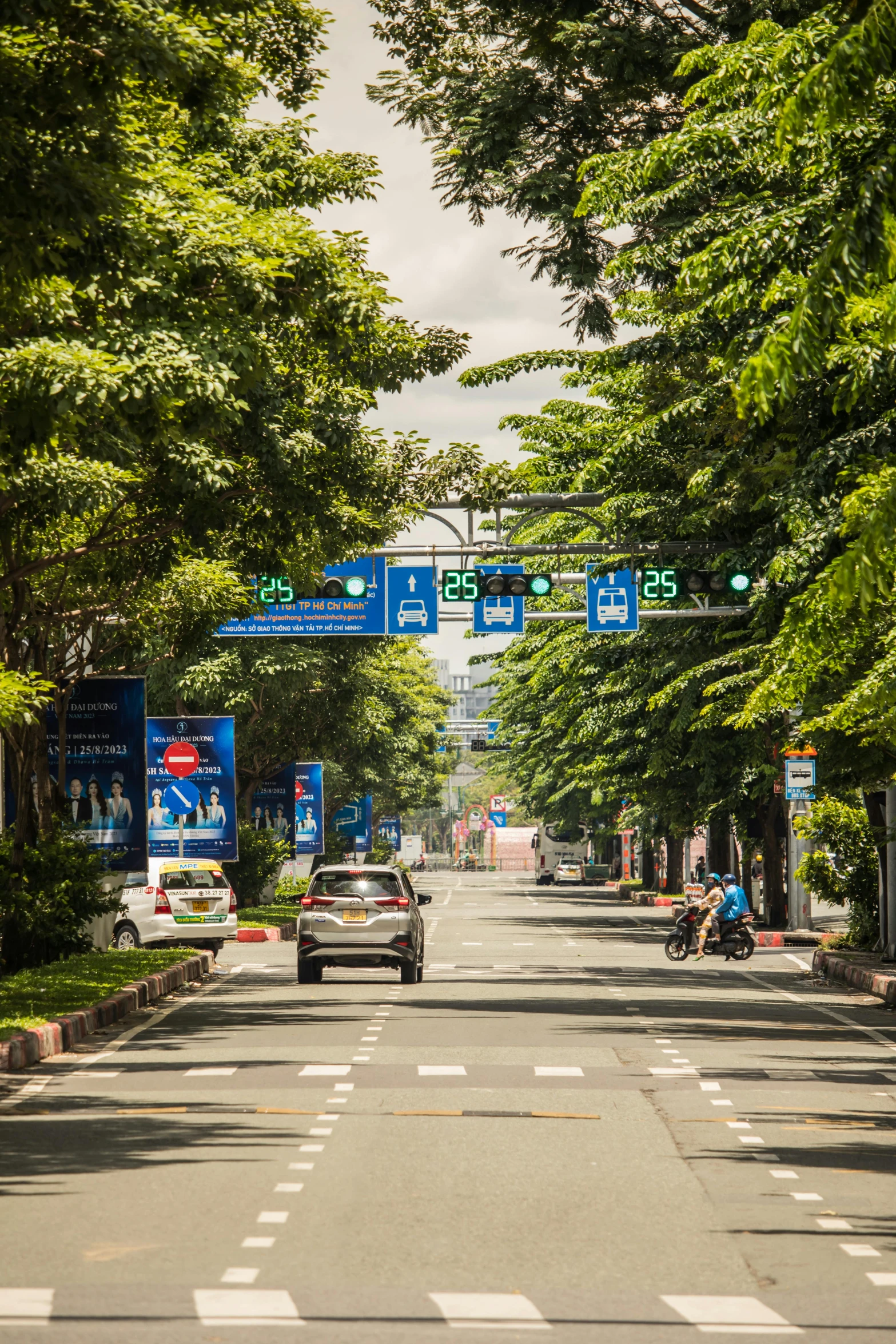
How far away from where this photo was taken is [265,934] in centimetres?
4212

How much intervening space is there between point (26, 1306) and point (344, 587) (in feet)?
79.7

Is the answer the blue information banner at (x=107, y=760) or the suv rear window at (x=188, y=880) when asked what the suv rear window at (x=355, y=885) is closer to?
the blue information banner at (x=107, y=760)

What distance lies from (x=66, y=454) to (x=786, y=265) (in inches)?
318

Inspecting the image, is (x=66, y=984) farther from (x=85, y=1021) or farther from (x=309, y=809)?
(x=309, y=809)

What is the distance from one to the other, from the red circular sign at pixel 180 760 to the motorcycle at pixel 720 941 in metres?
9.08

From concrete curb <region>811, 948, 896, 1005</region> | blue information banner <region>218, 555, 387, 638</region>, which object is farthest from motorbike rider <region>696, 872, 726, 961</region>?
blue information banner <region>218, 555, 387, 638</region>

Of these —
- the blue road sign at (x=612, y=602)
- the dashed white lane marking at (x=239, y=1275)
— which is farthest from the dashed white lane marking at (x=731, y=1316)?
the blue road sign at (x=612, y=602)

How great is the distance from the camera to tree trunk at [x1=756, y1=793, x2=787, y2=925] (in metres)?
44.8

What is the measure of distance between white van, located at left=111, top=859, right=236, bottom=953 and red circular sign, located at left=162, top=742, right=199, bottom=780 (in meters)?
1.87

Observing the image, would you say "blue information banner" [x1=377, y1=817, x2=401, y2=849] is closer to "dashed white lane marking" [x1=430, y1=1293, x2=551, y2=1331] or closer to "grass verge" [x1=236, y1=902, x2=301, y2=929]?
"grass verge" [x1=236, y1=902, x2=301, y2=929]

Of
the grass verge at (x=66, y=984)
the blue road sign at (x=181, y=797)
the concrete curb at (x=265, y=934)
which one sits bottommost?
the concrete curb at (x=265, y=934)

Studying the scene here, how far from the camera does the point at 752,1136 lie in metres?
12.1

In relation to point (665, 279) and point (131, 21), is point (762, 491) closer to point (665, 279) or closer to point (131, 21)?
point (665, 279)

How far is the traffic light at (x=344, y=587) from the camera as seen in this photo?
30781 millimetres
